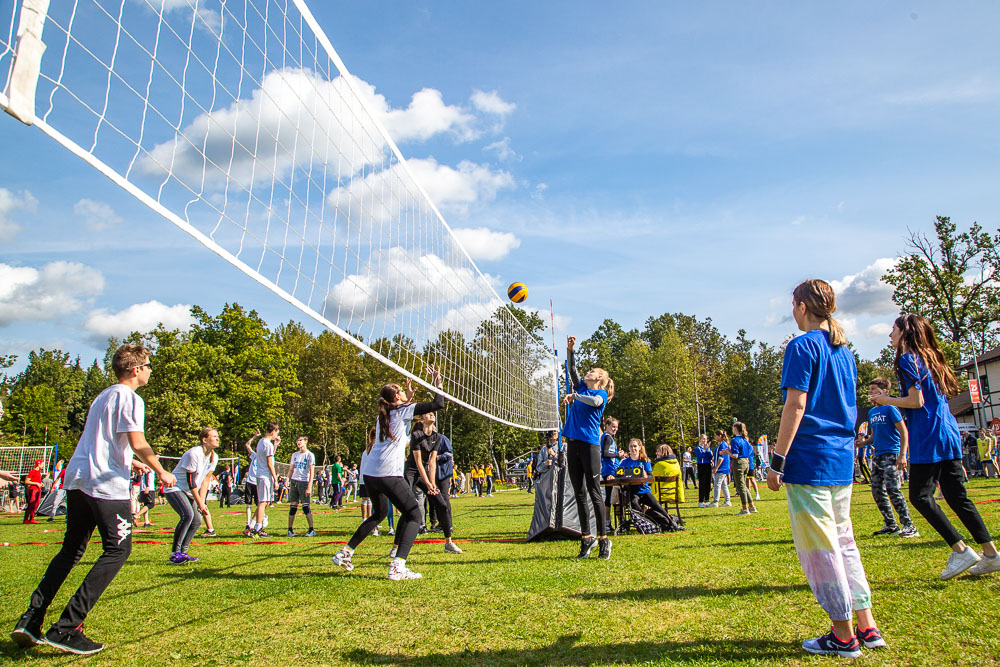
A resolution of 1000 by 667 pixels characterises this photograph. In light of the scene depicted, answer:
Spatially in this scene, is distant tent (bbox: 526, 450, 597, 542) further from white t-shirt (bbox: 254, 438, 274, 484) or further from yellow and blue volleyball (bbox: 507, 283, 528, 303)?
yellow and blue volleyball (bbox: 507, 283, 528, 303)

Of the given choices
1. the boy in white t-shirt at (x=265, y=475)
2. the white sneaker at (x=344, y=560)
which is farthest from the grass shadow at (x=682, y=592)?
the boy in white t-shirt at (x=265, y=475)

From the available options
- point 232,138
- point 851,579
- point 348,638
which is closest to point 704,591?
point 851,579

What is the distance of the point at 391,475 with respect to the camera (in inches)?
227

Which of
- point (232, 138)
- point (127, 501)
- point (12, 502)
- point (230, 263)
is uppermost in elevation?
point (232, 138)

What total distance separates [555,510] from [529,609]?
3.67 m

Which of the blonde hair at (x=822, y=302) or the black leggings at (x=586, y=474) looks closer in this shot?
the blonde hair at (x=822, y=302)

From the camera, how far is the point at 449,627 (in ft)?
12.5

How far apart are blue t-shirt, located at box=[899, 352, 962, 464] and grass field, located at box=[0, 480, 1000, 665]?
0.89 meters

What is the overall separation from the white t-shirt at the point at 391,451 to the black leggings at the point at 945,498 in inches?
165

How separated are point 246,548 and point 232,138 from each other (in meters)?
6.23

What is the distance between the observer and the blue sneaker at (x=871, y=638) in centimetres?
300

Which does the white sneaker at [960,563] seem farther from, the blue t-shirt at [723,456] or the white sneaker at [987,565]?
the blue t-shirt at [723,456]

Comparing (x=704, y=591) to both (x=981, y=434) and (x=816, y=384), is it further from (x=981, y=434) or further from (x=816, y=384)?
(x=981, y=434)

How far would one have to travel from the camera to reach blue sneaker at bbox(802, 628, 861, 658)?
291cm
